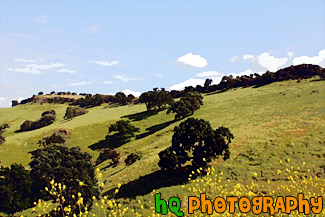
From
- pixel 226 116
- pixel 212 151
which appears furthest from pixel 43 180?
pixel 226 116

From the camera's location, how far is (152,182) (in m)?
34.6

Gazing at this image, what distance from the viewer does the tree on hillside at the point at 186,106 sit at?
8119cm

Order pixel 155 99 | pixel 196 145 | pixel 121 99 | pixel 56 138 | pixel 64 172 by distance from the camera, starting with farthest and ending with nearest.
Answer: pixel 121 99 → pixel 155 99 → pixel 56 138 → pixel 64 172 → pixel 196 145

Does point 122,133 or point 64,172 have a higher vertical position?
point 122,133

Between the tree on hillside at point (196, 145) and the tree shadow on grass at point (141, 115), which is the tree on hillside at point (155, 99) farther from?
the tree on hillside at point (196, 145)

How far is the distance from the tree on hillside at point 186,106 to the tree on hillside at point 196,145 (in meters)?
44.3

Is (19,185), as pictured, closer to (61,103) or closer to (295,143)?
(295,143)

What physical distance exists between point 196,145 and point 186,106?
4966 centimetres

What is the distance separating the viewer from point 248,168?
1246 inches

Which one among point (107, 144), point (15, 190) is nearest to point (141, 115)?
point (107, 144)

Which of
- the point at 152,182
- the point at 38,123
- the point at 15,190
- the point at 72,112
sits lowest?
the point at 152,182

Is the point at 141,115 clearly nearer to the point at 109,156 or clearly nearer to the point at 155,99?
the point at 155,99

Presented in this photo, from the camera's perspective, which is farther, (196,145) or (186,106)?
(186,106)

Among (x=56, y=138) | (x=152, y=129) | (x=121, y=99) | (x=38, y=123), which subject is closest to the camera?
(x=152, y=129)
